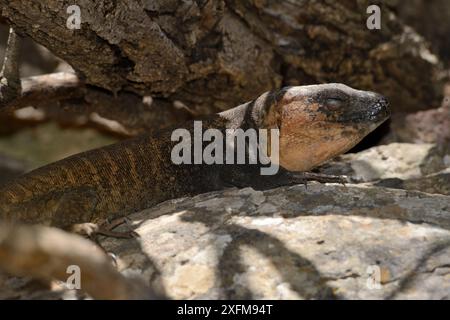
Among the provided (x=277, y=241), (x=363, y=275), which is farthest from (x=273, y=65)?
(x=363, y=275)

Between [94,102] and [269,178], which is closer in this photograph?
[269,178]

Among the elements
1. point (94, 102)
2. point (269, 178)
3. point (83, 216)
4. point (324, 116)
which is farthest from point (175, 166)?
point (94, 102)

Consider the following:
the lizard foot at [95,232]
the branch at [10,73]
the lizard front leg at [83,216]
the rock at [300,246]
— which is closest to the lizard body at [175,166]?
the lizard front leg at [83,216]

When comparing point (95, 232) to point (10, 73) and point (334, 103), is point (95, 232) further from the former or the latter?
point (10, 73)

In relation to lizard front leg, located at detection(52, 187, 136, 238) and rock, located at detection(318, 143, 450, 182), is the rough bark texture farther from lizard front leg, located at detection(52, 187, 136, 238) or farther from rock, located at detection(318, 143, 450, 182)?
lizard front leg, located at detection(52, 187, 136, 238)

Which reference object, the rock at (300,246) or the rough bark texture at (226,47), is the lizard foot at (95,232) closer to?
the rock at (300,246)
